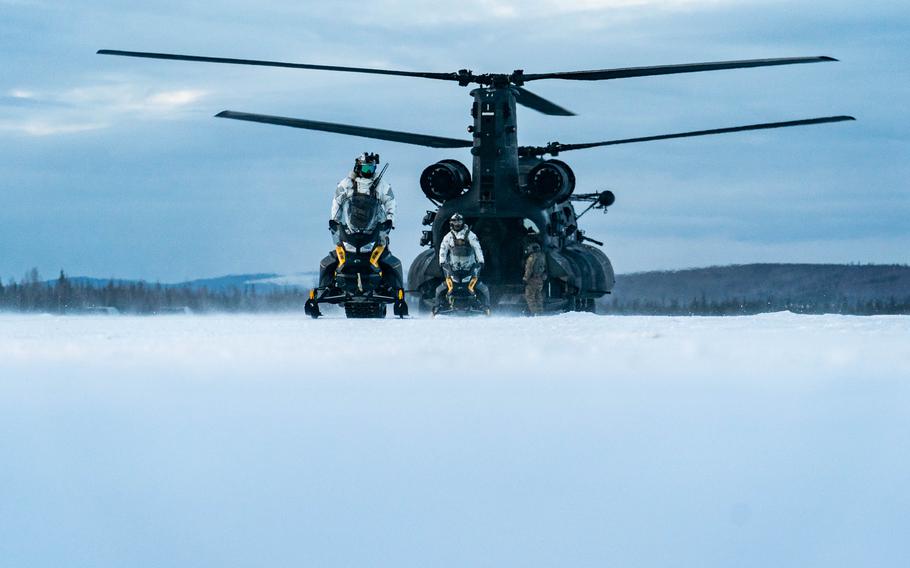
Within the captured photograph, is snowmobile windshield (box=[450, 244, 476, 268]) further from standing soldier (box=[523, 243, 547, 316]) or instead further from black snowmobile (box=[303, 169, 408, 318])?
standing soldier (box=[523, 243, 547, 316])

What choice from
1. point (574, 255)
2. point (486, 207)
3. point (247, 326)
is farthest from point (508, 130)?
point (247, 326)

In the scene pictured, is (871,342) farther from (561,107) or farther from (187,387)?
(561,107)

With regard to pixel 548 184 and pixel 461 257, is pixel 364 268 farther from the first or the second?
pixel 548 184

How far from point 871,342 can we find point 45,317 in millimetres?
14624

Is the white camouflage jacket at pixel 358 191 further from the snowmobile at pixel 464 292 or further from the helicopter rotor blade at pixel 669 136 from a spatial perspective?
the helicopter rotor blade at pixel 669 136

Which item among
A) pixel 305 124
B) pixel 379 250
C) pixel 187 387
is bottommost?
pixel 187 387

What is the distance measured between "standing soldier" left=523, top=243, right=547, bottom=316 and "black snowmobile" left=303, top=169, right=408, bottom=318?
348 centimetres

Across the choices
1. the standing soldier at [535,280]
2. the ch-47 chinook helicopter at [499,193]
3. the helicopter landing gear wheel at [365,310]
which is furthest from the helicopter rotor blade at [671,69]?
the helicopter landing gear wheel at [365,310]

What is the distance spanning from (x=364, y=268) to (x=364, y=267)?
0.7 inches

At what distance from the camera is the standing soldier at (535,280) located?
24047mm

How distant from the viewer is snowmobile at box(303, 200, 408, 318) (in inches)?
827

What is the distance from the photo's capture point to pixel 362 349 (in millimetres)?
12859

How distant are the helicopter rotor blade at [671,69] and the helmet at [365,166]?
455 cm

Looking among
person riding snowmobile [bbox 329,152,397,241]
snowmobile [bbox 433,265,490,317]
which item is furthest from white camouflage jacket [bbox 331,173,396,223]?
snowmobile [bbox 433,265,490,317]
